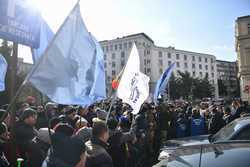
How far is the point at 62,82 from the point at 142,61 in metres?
92.8

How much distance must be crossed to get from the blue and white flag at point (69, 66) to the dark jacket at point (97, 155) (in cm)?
75

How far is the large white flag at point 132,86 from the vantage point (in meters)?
8.22

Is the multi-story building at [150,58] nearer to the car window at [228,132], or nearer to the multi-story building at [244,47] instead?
the multi-story building at [244,47]

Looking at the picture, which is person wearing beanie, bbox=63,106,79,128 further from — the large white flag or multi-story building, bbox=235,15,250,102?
multi-story building, bbox=235,15,250,102

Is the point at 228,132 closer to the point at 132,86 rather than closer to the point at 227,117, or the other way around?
the point at 132,86

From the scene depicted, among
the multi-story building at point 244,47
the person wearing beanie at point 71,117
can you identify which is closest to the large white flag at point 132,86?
the person wearing beanie at point 71,117

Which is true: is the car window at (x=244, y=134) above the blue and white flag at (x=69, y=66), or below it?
below

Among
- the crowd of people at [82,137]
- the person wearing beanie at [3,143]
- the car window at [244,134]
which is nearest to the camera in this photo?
the crowd of people at [82,137]

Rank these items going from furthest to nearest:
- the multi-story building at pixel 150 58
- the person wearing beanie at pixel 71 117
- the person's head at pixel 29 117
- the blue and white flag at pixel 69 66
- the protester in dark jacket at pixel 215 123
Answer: the multi-story building at pixel 150 58
the protester in dark jacket at pixel 215 123
the person wearing beanie at pixel 71 117
the person's head at pixel 29 117
the blue and white flag at pixel 69 66

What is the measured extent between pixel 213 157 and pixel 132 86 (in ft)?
18.0

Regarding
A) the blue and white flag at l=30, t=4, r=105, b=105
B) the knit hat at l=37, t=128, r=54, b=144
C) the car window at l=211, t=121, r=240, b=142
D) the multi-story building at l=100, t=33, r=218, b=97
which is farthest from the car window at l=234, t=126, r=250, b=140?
the multi-story building at l=100, t=33, r=218, b=97

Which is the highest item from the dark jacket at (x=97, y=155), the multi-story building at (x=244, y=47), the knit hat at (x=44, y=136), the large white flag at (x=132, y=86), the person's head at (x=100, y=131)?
the multi-story building at (x=244, y=47)

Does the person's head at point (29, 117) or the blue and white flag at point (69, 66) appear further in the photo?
the person's head at point (29, 117)

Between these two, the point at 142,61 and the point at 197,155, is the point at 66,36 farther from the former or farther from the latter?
the point at 142,61
